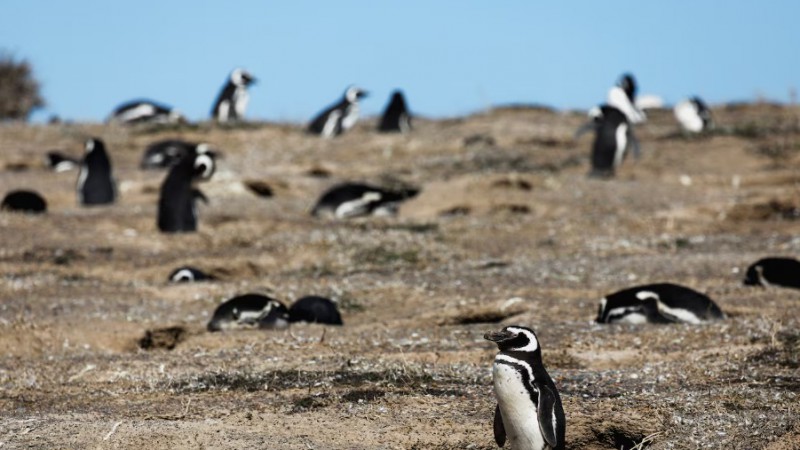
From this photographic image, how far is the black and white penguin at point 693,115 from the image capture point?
25.6 meters

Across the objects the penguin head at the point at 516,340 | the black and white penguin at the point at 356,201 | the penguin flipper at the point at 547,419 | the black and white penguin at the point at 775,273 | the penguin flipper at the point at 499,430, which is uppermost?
the penguin head at the point at 516,340

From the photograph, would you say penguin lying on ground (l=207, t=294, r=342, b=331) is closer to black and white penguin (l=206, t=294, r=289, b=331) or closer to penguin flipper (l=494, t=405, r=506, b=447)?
black and white penguin (l=206, t=294, r=289, b=331)

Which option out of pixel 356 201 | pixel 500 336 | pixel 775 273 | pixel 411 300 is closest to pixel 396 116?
pixel 356 201

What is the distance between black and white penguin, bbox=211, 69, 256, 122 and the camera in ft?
96.2

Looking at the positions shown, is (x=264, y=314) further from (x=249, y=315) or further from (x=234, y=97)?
(x=234, y=97)

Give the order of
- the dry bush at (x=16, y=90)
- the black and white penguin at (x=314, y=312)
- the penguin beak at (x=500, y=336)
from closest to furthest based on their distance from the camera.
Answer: the penguin beak at (x=500, y=336) → the black and white penguin at (x=314, y=312) → the dry bush at (x=16, y=90)

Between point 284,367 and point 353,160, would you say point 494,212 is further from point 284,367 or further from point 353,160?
point 284,367

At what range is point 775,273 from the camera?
10383 mm

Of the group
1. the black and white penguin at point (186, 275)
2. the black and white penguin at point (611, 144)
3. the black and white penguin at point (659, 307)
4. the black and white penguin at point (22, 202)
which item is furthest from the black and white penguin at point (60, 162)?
the black and white penguin at point (659, 307)

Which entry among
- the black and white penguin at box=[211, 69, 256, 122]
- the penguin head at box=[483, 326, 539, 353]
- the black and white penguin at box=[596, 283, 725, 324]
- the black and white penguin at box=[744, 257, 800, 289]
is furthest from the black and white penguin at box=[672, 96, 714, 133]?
the penguin head at box=[483, 326, 539, 353]

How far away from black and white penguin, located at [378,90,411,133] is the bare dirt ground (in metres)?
4.03

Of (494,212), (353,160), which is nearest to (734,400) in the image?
(494,212)

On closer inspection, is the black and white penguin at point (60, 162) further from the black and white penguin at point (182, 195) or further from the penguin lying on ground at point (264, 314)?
the penguin lying on ground at point (264, 314)

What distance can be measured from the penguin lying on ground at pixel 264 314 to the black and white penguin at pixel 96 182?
304 inches
